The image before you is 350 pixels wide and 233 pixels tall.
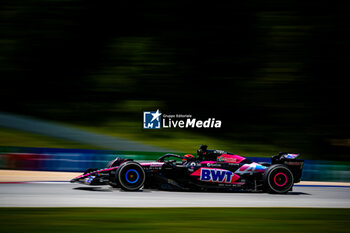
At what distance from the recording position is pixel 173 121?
23578mm

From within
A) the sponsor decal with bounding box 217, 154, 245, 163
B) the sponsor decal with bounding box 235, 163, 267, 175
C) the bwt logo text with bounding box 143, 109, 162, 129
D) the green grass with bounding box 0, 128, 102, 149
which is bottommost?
the sponsor decal with bounding box 235, 163, 267, 175

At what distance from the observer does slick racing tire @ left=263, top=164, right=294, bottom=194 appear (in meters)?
10.2

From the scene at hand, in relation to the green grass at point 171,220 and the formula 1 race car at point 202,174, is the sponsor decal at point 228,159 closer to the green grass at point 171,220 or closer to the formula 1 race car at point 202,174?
the formula 1 race car at point 202,174

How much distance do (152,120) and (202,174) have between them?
524 inches

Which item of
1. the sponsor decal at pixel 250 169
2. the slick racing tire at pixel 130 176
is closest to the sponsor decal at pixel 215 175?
the sponsor decal at pixel 250 169

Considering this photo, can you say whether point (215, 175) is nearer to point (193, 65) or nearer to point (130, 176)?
point (130, 176)

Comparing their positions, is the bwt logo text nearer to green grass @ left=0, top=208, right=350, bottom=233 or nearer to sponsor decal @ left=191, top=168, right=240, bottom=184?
sponsor decal @ left=191, top=168, right=240, bottom=184

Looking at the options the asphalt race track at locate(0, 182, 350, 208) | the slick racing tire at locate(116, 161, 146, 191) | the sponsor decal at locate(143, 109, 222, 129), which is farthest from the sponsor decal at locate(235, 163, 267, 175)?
A: the sponsor decal at locate(143, 109, 222, 129)

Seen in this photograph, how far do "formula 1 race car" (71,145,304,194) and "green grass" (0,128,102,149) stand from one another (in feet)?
30.5

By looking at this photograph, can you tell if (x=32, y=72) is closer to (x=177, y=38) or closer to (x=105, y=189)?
(x=177, y=38)

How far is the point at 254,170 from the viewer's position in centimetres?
1024

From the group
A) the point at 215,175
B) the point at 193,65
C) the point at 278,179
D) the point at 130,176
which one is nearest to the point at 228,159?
the point at 215,175

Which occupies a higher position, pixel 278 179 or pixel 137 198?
pixel 278 179

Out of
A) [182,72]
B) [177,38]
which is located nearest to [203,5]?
[177,38]
